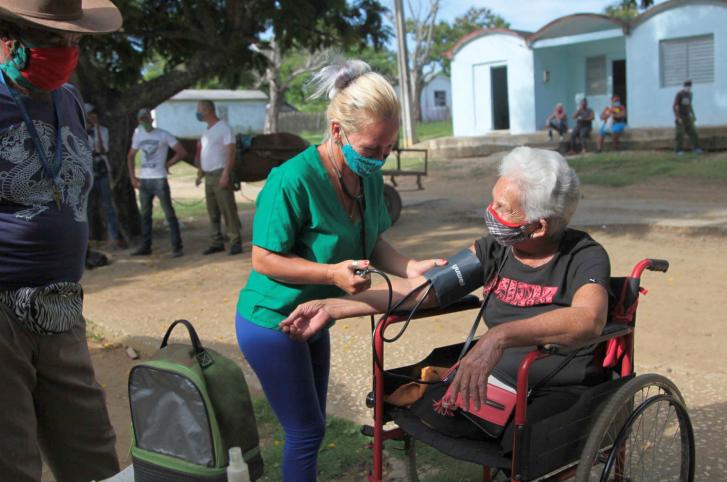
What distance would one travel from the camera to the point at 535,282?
109 inches

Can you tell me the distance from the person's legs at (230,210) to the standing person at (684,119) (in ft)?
38.3

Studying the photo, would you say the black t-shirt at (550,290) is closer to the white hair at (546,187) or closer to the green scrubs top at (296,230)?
the white hair at (546,187)

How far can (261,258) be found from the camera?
8.20 ft

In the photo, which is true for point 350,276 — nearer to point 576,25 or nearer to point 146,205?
point 146,205

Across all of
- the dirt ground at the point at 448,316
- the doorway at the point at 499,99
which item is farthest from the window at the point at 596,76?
the dirt ground at the point at 448,316

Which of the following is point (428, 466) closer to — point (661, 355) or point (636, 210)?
point (661, 355)

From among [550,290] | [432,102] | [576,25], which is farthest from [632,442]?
[432,102]

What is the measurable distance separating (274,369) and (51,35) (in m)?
1.28

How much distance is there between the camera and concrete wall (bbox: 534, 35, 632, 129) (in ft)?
73.8

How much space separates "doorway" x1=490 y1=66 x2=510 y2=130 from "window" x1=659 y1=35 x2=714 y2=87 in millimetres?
5884

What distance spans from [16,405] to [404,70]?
23.5 m

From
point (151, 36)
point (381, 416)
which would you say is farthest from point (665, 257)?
point (151, 36)

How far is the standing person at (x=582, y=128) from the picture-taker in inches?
763

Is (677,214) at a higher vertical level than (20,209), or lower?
lower
